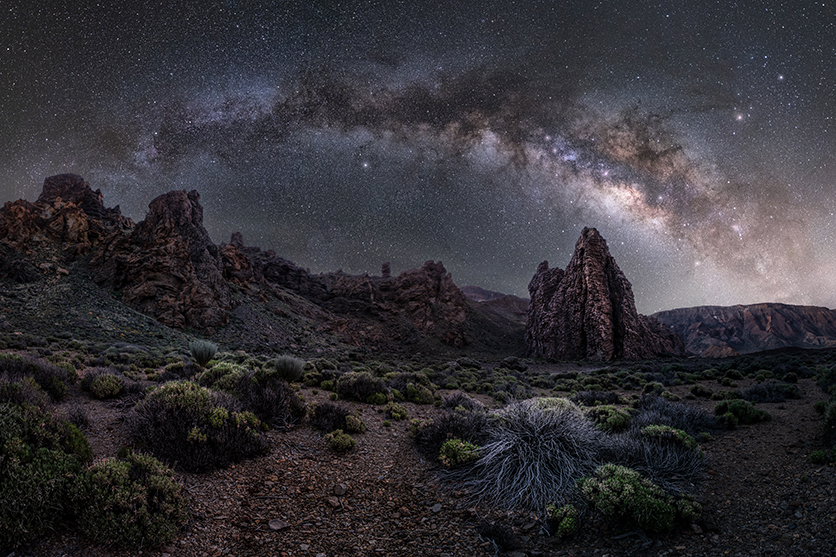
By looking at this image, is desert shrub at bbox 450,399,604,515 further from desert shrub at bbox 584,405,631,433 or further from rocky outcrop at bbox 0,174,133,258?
rocky outcrop at bbox 0,174,133,258

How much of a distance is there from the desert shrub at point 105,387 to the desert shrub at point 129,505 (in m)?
6.55

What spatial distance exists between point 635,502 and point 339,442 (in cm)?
536

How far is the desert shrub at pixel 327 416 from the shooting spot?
8.57m

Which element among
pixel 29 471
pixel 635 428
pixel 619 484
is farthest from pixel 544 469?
pixel 29 471

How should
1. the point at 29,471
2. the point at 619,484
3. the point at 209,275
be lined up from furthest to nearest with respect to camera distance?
1. the point at 209,275
2. the point at 619,484
3. the point at 29,471

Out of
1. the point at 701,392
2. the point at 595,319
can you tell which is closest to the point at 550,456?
the point at 701,392

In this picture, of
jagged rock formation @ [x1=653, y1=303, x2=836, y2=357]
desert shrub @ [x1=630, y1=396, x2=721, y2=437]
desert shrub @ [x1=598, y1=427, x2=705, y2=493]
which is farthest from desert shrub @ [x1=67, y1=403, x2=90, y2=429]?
jagged rock formation @ [x1=653, y1=303, x2=836, y2=357]

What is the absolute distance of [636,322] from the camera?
54.8 m

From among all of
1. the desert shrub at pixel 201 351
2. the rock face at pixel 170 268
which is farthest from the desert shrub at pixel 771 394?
the rock face at pixel 170 268

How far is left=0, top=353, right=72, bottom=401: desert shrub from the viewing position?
29.0 ft

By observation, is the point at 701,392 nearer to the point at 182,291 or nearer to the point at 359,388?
the point at 359,388

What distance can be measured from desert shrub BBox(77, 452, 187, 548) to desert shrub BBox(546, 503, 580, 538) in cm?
492

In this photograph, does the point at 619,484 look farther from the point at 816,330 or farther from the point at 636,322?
the point at 816,330

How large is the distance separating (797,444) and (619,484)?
190 inches
